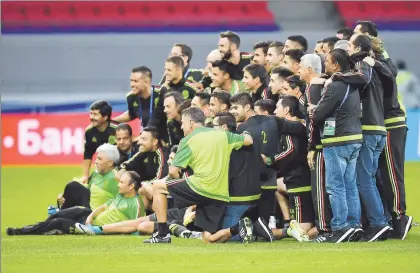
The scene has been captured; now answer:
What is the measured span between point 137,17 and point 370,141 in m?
15.5

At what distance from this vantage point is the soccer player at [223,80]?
37.5ft

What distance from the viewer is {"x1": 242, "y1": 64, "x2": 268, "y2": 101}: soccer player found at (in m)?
10.7

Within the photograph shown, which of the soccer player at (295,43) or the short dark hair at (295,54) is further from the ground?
the soccer player at (295,43)

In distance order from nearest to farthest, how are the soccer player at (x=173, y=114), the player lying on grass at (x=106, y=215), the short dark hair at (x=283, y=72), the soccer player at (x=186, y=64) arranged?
1. the short dark hair at (x=283, y=72)
2. the player lying on grass at (x=106, y=215)
3. the soccer player at (x=173, y=114)
4. the soccer player at (x=186, y=64)

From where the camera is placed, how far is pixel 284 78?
34.0 feet

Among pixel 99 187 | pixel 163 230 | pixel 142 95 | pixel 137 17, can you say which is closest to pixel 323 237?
pixel 163 230

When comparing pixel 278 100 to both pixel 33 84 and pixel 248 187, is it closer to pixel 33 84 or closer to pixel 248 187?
pixel 248 187

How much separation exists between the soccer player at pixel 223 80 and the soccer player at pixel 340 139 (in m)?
2.16

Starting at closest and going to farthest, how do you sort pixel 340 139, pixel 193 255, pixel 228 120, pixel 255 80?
1. pixel 193 255
2. pixel 340 139
3. pixel 228 120
4. pixel 255 80

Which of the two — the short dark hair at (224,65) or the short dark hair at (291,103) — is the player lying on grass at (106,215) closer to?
the short dark hair at (224,65)

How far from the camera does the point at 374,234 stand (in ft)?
31.4

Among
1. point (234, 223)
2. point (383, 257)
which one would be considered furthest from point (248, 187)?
point (383, 257)

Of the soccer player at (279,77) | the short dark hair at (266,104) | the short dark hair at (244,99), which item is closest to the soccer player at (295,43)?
the soccer player at (279,77)

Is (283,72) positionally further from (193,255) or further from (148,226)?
(193,255)
